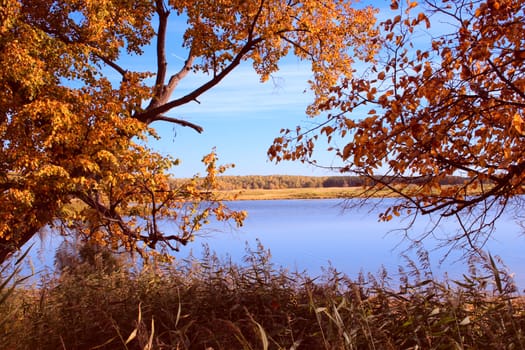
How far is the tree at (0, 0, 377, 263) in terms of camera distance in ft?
24.8

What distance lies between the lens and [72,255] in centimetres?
745

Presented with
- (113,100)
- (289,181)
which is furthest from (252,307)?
(289,181)

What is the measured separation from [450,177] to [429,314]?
7.31 ft

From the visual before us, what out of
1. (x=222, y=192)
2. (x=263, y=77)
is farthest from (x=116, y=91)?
(x=263, y=77)

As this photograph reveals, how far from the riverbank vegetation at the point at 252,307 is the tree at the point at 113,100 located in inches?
66.4

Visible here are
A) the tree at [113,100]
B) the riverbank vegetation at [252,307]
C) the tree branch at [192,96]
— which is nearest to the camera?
the riverbank vegetation at [252,307]

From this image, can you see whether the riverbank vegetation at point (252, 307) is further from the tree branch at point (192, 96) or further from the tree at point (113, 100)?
the tree branch at point (192, 96)

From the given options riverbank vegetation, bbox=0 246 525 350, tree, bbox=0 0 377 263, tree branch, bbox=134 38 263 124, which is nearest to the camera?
riverbank vegetation, bbox=0 246 525 350

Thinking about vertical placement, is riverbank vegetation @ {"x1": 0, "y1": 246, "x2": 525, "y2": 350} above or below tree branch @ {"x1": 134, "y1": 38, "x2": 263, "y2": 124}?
below

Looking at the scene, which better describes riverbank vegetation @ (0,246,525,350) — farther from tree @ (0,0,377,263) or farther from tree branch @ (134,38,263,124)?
tree branch @ (134,38,263,124)

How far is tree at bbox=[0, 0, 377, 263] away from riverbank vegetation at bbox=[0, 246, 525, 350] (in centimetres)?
169

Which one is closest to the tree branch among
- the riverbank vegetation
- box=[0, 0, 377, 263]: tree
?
box=[0, 0, 377, 263]: tree

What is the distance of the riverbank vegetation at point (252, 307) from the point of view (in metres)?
3.91

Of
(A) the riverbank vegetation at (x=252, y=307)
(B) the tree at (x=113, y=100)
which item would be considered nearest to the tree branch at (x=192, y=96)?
(B) the tree at (x=113, y=100)
